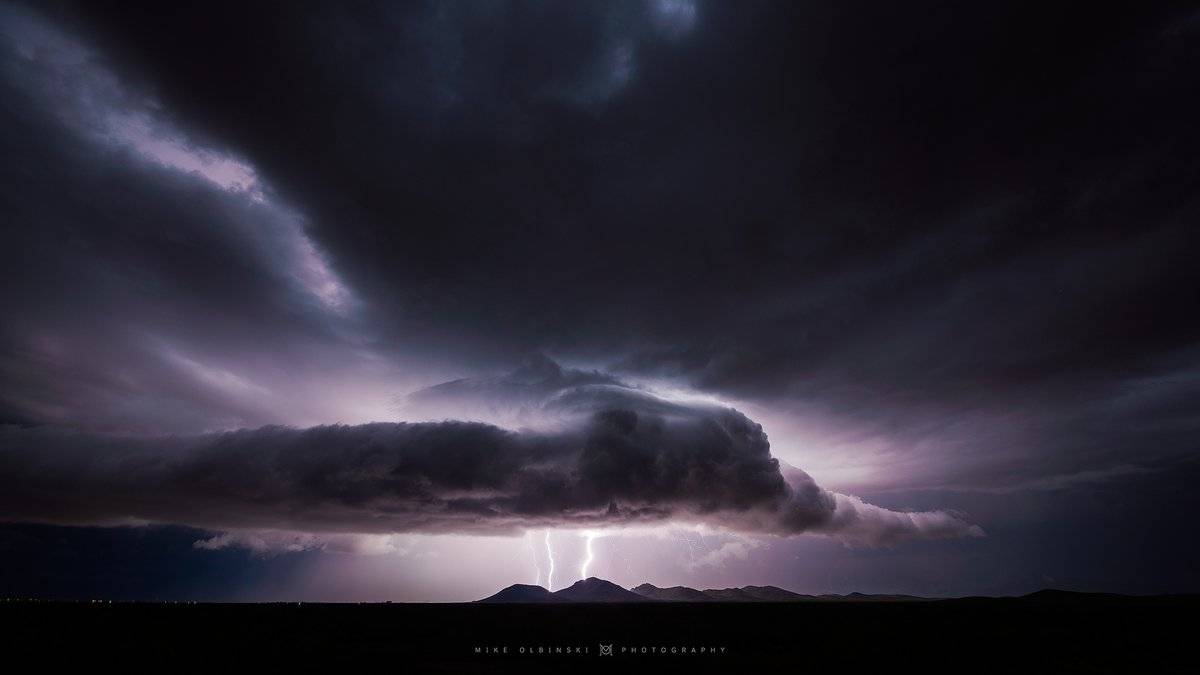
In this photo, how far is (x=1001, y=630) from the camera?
145500 millimetres

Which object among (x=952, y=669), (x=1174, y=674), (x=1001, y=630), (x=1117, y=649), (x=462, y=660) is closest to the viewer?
(x=1174, y=674)

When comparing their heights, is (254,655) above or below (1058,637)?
above

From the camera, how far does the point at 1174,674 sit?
6731cm

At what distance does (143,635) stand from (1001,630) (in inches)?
7923

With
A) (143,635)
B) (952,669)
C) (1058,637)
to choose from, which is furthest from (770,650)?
(143,635)

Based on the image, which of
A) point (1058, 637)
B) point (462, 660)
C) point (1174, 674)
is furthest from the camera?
point (1058, 637)

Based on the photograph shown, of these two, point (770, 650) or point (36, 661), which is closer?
point (36, 661)

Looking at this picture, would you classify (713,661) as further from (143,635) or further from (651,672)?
(143,635)

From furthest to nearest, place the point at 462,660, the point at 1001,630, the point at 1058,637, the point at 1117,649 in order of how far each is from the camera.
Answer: the point at 1001,630 < the point at 1058,637 < the point at 1117,649 < the point at 462,660

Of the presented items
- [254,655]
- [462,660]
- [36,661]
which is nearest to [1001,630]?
[462,660]

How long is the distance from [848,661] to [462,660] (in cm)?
5410

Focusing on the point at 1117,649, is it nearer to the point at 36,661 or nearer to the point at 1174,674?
the point at 1174,674

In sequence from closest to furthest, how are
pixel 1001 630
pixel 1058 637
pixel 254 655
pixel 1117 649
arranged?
1. pixel 254 655
2. pixel 1117 649
3. pixel 1058 637
4. pixel 1001 630

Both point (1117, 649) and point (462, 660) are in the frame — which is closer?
point (462, 660)
